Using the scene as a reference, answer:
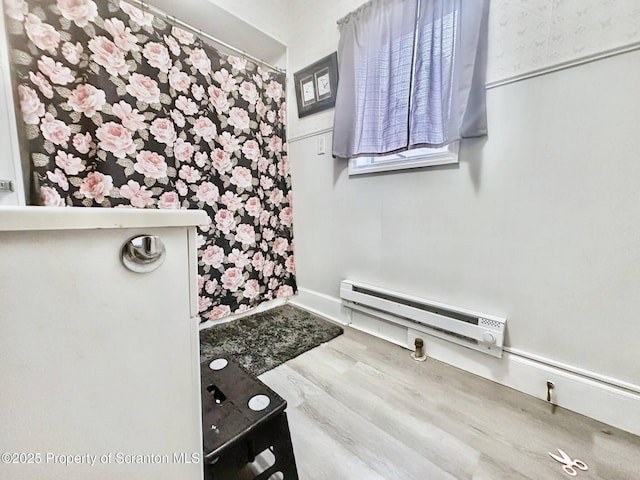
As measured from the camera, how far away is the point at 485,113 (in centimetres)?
110

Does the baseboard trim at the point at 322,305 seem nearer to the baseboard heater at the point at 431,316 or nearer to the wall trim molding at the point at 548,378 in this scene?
the baseboard heater at the point at 431,316

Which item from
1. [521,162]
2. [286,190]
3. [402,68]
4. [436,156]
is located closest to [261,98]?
[286,190]

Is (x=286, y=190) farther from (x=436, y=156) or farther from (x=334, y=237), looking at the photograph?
(x=436, y=156)

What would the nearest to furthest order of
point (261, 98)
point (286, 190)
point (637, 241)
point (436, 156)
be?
point (637, 241) → point (436, 156) → point (261, 98) → point (286, 190)

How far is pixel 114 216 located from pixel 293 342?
1.30m

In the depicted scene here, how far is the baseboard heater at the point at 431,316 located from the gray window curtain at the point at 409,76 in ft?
2.54

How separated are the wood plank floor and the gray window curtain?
3.56 ft

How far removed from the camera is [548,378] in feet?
3.40

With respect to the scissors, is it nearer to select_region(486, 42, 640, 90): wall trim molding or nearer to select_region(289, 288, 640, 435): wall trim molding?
select_region(289, 288, 640, 435): wall trim molding

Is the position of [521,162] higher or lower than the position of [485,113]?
lower

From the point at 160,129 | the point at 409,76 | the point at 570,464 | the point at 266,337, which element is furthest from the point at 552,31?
the point at 266,337

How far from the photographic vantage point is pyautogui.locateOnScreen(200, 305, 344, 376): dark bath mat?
4.37ft

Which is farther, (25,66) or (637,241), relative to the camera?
(25,66)

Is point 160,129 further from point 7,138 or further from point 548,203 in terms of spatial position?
point 548,203
